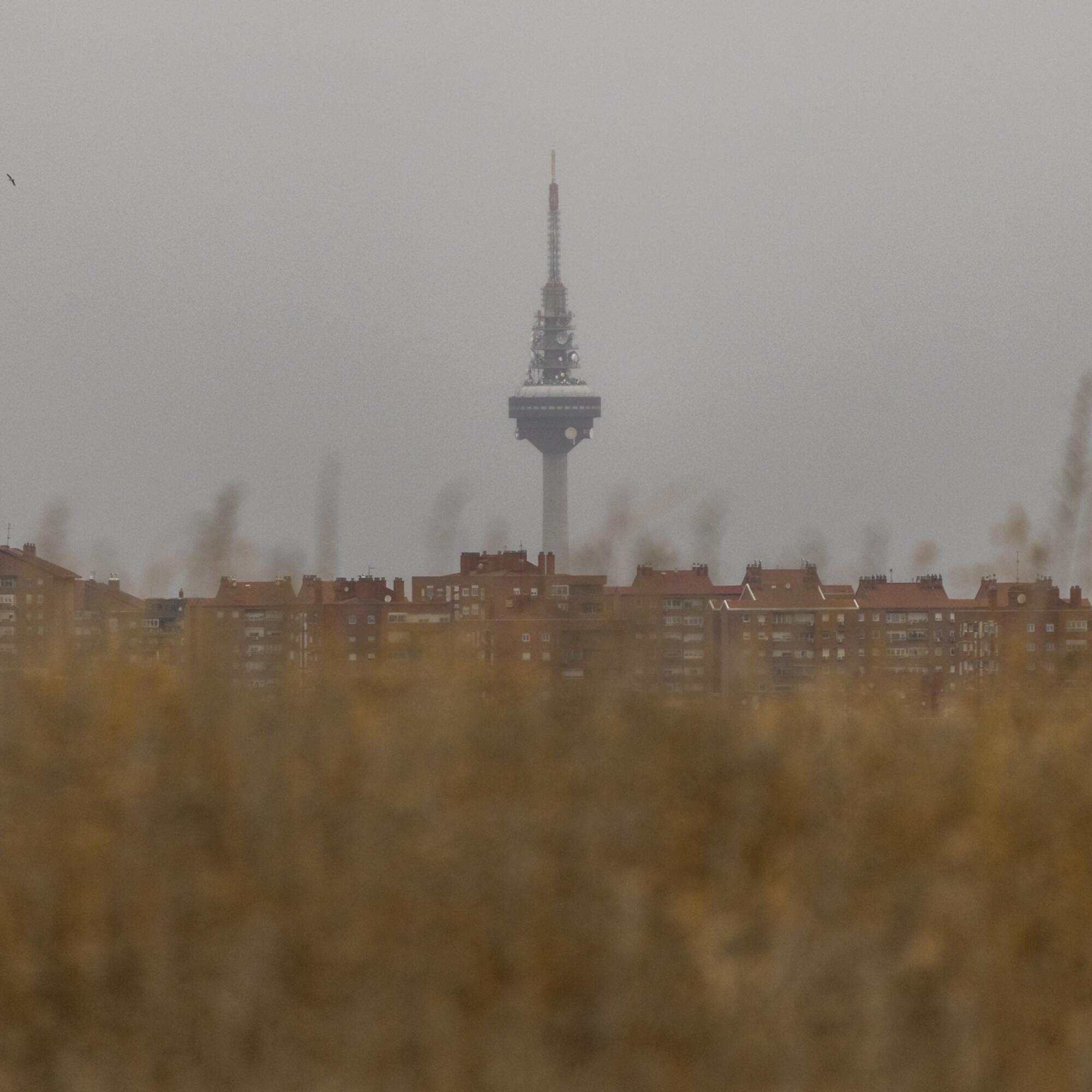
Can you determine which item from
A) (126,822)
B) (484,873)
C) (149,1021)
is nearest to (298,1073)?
(149,1021)

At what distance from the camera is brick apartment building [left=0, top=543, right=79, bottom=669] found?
207 inches

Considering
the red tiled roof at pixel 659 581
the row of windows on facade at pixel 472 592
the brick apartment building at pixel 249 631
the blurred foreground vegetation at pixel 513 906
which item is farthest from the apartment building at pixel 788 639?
the brick apartment building at pixel 249 631

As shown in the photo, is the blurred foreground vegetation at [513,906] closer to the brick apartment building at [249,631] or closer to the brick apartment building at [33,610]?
the brick apartment building at [249,631]

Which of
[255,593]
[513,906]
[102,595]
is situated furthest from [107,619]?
[513,906]

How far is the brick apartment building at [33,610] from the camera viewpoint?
5246 millimetres

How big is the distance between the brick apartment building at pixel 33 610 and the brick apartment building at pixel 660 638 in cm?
174

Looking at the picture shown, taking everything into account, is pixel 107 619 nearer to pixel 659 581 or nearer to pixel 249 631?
pixel 249 631

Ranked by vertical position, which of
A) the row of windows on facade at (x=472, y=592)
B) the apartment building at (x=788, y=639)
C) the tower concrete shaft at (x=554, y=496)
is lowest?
the apartment building at (x=788, y=639)

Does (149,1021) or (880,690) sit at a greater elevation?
(880,690)

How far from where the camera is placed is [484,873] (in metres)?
3.33

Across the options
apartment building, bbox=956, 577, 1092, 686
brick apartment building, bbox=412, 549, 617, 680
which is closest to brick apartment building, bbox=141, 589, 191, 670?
brick apartment building, bbox=412, 549, 617, 680

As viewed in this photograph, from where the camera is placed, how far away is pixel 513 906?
331 cm

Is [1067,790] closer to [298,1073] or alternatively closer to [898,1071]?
[898,1071]

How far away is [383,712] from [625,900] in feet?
4.86
